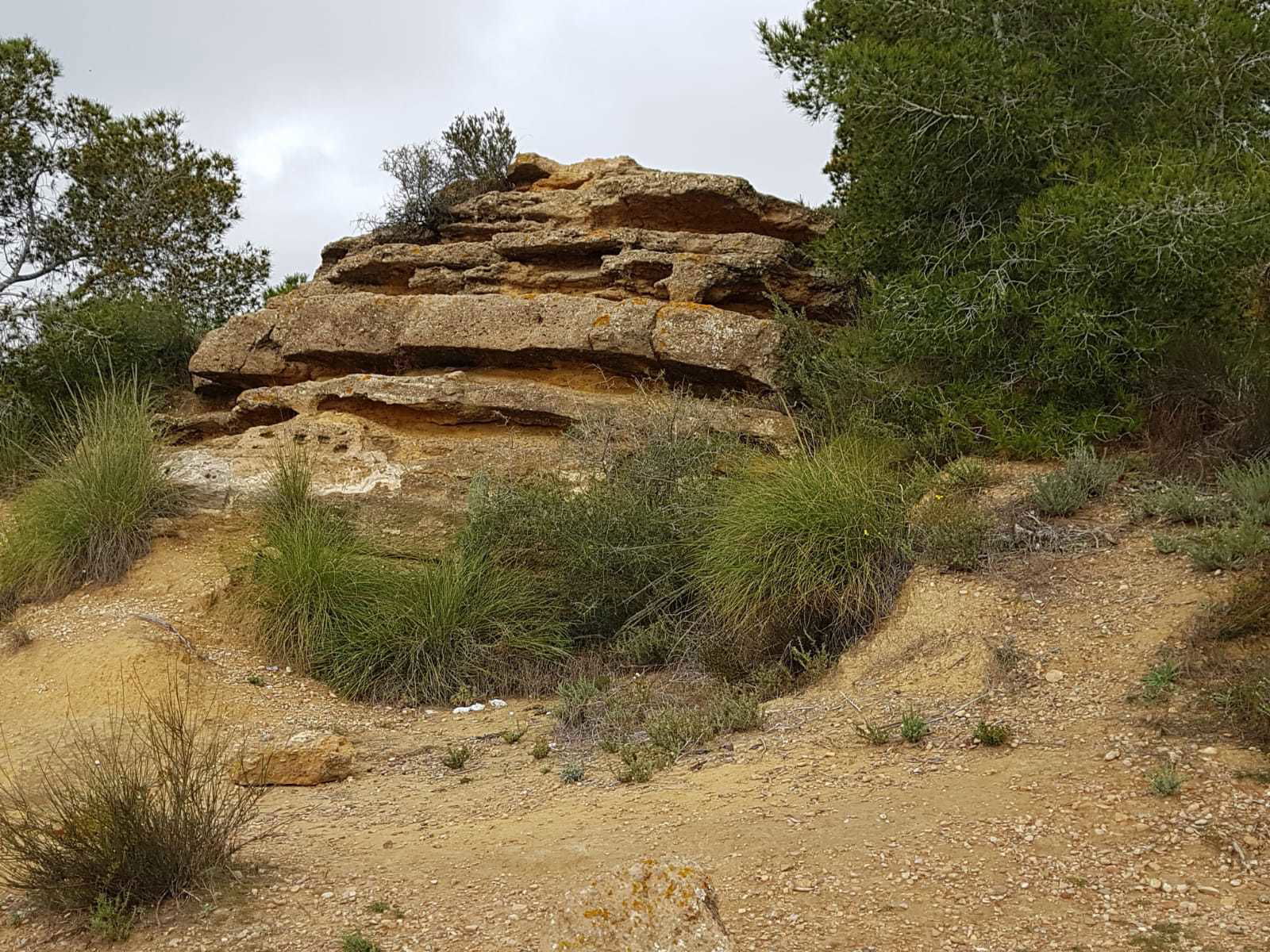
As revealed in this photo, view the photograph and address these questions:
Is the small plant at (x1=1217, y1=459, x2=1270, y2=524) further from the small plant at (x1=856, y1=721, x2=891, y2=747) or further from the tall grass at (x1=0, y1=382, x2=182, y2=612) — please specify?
the tall grass at (x1=0, y1=382, x2=182, y2=612)

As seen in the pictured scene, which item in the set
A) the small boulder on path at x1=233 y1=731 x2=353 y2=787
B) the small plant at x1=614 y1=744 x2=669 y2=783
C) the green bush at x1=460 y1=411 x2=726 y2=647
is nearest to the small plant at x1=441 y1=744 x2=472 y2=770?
the small boulder on path at x1=233 y1=731 x2=353 y2=787

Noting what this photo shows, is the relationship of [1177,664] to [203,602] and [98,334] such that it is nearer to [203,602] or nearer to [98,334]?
[203,602]

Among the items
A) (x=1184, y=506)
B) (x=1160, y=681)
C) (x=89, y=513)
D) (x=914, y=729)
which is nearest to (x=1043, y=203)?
(x=1184, y=506)

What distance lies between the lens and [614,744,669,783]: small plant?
18.3 ft

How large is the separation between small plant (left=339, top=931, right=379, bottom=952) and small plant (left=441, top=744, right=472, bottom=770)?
2502 mm

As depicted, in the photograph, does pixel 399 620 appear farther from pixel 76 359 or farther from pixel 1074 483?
pixel 76 359

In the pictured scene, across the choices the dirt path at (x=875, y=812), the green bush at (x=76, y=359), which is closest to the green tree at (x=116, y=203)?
the green bush at (x=76, y=359)

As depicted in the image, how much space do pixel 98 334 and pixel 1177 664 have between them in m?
11.5

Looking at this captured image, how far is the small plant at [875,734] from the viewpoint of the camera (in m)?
5.56

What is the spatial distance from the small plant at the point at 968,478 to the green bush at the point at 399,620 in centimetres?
324

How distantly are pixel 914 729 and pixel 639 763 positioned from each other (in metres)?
1.45

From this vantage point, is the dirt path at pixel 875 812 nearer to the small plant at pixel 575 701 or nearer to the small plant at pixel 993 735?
the small plant at pixel 993 735

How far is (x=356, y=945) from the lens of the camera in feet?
12.3

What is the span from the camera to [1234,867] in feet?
13.3
